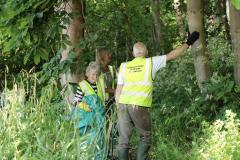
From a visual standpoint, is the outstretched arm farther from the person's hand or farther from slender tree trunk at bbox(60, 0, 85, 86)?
slender tree trunk at bbox(60, 0, 85, 86)

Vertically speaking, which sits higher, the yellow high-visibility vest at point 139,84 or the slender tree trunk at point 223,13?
the slender tree trunk at point 223,13

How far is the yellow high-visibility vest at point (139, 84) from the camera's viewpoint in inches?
272

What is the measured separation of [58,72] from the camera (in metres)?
8.52

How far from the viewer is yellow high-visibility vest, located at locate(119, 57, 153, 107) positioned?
22.7 ft

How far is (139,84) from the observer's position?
6941 mm

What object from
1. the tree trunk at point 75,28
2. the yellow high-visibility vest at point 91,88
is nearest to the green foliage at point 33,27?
the tree trunk at point 75,28

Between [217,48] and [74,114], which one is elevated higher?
[217,48]

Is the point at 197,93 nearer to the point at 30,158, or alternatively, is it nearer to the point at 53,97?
the point at 53,97

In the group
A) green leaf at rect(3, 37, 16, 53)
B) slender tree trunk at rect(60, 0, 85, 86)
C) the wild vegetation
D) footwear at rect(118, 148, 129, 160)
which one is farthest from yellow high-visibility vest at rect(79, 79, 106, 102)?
slender tree trunk at rect(60, 0, 85, 86)

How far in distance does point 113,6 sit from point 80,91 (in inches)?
295

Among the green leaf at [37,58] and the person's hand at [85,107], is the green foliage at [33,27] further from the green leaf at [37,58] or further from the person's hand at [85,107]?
the person's hand at [85,107]

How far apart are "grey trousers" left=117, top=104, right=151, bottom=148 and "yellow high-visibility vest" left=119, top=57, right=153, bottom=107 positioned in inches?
3.3

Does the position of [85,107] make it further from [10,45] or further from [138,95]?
[10,45]

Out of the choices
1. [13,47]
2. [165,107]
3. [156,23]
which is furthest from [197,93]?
[156,23]
